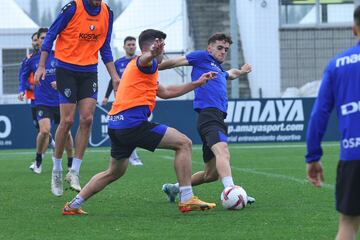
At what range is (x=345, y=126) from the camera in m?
5.49

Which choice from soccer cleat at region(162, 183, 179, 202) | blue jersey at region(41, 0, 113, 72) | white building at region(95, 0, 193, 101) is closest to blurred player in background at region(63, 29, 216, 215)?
soccer cleat at region(162, 183, 179, 202)

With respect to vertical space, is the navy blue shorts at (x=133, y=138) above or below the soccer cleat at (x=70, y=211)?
above

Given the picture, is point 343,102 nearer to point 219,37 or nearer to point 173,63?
point 173,63

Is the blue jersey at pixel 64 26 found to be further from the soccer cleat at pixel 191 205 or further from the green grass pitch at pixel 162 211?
the soccer cleat at pixel 191 205

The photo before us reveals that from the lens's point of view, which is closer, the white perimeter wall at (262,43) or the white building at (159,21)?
the white building at (159,21)

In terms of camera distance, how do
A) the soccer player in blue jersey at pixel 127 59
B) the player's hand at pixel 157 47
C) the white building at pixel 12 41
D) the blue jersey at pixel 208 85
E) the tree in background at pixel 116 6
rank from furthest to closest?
the white building at pixel 12 41 < the tree in background at pixel 116 6 < the soccer player in blue jersey at pixel 127 59 < the blue jersey at pixel 208 85 < the player's hand at pixel 157 47

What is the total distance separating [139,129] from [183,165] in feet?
1.88

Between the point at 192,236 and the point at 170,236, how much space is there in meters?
0.17

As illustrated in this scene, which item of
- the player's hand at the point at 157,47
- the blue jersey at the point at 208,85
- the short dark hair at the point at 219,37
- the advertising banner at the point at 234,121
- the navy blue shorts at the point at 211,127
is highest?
the player's hand at the point at 157,47

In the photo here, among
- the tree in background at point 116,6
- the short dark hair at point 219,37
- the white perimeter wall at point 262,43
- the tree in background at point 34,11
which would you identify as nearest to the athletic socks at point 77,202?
the short dark hair at point 219,37

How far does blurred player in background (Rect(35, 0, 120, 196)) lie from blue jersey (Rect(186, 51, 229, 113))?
102cm

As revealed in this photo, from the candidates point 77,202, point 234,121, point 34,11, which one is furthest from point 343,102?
point 34,11

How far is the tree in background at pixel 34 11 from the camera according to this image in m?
27.0

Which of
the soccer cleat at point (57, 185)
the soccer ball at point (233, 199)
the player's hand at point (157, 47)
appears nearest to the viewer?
the player's hand at point (157, 47)
